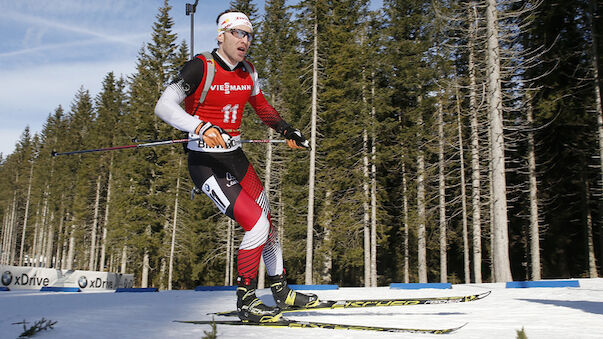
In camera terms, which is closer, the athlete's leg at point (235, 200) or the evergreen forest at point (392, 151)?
the athlete's leg at point (235, 200)

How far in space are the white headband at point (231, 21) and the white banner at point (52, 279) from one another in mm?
23083

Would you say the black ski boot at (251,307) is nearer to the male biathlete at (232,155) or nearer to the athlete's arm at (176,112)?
the male biathlete at (232,155)

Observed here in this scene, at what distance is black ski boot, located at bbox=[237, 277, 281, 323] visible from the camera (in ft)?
14.0

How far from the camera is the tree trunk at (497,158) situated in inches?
579

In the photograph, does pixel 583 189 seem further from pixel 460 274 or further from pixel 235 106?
pixel 235 106

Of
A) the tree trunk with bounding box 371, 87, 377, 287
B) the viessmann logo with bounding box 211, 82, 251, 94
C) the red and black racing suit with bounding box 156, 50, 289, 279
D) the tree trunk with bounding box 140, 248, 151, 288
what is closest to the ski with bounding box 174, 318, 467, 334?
the red and black racing suit with bounding box 156, 50, 289, 279

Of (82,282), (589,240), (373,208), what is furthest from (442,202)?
(82,282)

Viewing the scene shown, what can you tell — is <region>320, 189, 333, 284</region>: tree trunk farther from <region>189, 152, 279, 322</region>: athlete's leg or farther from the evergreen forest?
<region>189, 152, 279, 322</region>: athlete's leg

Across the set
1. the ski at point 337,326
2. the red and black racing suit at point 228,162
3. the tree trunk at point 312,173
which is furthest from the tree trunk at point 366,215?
the ski at point 337,326

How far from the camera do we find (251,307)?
4.42m

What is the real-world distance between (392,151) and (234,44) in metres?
25.5

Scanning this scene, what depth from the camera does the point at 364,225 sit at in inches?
1073

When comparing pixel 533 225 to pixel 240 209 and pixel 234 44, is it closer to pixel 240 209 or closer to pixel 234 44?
pixel 240 209

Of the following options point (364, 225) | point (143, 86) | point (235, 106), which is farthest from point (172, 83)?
point (143, 86)
